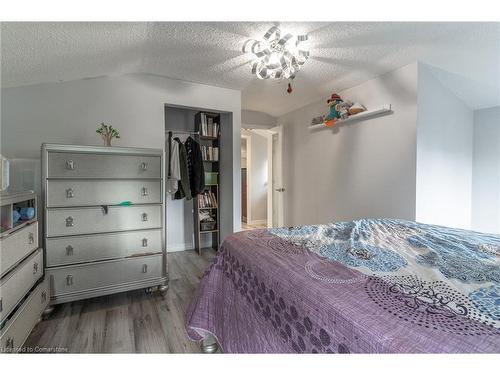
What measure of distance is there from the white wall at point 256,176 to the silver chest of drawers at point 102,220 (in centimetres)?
369

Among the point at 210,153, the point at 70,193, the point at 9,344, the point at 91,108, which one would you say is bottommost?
the point at 9,344

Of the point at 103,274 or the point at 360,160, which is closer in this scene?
the point at 103,274

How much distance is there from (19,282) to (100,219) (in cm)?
66

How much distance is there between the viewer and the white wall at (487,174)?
8.85 ft

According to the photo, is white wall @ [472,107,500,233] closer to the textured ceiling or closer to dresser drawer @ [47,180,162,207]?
the textured ceiling

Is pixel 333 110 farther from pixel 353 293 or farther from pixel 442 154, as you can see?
pixel 353 293

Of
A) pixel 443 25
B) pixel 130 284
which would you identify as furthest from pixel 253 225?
pixel 443 25

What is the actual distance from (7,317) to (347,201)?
120 inches

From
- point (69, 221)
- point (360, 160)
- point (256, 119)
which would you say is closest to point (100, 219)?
point (69, 221)

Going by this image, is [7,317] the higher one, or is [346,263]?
[346,263]

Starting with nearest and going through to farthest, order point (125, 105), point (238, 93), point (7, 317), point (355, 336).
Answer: point (355, 336), point (7, 317), point (125, 105), point (238, 93)

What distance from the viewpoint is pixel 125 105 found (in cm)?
263

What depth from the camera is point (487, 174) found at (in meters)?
2.72
